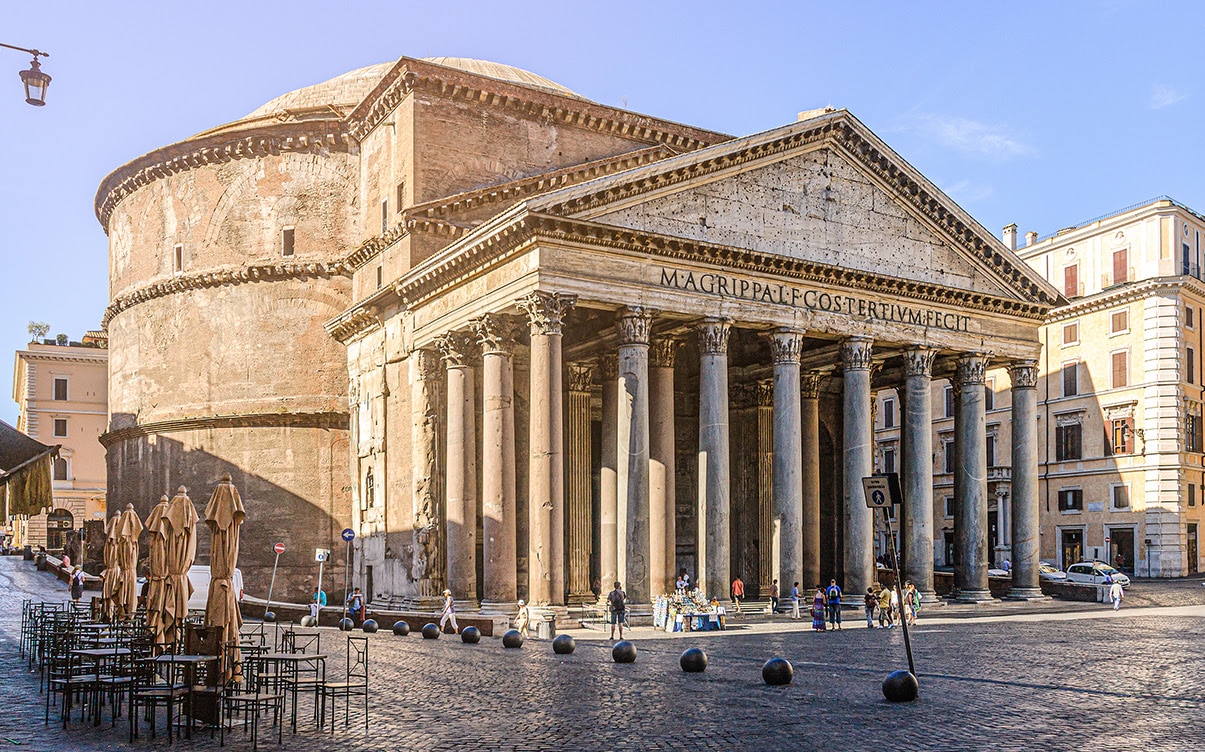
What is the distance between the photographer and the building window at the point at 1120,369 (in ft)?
141

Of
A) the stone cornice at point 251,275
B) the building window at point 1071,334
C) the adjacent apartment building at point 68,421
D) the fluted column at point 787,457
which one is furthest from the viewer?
the adjacent apartment building at point 68,421

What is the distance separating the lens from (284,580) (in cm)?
3369

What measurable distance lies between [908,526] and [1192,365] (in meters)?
20.1

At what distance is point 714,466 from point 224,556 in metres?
14.0

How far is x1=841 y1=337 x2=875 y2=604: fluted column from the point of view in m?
27.1

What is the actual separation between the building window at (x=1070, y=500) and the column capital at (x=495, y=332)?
28.4 meters

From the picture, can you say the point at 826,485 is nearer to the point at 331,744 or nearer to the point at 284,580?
the point at 284,580

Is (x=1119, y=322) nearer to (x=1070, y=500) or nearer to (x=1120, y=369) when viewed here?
(x=1120, y=369)

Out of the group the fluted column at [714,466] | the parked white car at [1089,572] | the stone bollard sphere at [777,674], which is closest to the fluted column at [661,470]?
the fluted column at [714,466]

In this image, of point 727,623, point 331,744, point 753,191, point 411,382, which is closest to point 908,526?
point 727,623

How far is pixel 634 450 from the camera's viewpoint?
2362 cm

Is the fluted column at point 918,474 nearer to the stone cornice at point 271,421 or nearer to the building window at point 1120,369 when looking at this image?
the stone cornice at point 271,421

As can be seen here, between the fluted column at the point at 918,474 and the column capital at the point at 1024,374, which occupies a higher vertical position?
the column capital at the point at 1024,374

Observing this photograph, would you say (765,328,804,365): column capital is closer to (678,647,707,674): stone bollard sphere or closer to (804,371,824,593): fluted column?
(804,371,824,593): fluted column
